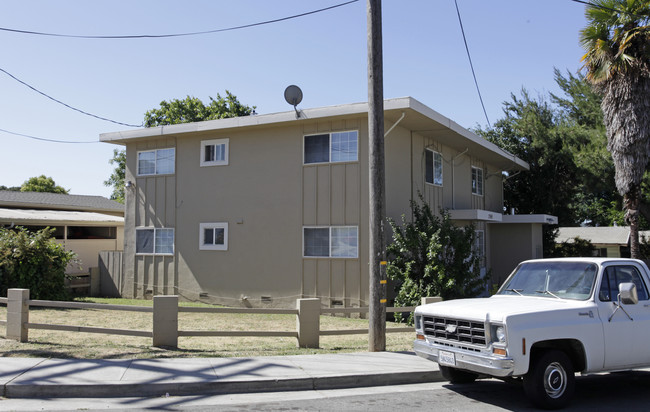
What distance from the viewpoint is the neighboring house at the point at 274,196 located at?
14.7 meters

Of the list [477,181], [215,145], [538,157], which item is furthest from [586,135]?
[215,145]

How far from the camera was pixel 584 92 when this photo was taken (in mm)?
25703

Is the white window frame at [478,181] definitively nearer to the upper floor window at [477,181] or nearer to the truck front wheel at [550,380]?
the upper floor window at [477,181]

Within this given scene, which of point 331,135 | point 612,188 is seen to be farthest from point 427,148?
point 612,188

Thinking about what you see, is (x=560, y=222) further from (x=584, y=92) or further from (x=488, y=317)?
(x=488, y=317)

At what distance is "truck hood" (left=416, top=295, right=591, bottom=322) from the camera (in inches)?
253

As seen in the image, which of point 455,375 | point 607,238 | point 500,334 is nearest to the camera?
point 500,334

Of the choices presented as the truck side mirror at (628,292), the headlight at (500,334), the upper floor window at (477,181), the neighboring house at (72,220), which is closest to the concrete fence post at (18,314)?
the headlight at (500,334)

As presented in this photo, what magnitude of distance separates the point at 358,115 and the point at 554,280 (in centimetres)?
804

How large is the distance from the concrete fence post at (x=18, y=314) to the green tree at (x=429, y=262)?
8.15 m

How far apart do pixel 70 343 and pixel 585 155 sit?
20256mm

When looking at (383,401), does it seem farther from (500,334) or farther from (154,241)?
(154,241)

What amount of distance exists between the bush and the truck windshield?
13.3 metres

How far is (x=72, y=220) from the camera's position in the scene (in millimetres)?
21328
